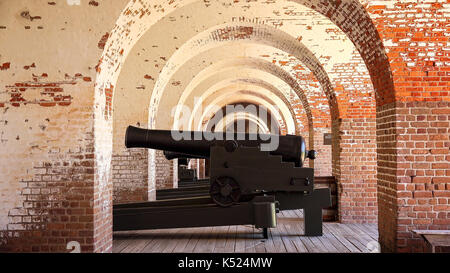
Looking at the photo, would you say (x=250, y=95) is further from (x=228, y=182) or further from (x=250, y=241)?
(x=228, y=182)

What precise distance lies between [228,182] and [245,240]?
103 cm

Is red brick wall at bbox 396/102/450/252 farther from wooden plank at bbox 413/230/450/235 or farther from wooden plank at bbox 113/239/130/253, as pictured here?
wooden plank at bbox 113/239/130/253

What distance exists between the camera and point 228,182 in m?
6.50

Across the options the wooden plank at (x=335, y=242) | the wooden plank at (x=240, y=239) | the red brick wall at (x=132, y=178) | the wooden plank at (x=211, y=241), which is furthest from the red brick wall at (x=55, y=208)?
the red brick wall at (x=132, y=178)

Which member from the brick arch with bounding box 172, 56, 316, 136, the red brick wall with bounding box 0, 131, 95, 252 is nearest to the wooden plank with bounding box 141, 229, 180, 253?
the red brick wall with bounding box 0, 131, 95, 252

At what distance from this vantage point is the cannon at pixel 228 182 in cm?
648

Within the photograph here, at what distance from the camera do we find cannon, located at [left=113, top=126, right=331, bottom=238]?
6.48 metres

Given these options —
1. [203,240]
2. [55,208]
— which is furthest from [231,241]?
[55,208]

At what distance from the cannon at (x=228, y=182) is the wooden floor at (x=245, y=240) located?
0.32m

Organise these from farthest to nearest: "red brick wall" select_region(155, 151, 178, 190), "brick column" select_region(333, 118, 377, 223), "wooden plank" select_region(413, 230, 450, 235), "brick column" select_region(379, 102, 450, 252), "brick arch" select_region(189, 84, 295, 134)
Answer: "brick arch" select_region(189, 84, 295, 134) < "red brick wall" select_region(155, 151, 178, 190) < "brick column" select_region(333, 118, 377, 223) < "brick column" select_region(379, 102, 450, 252) < "wooden plank" select_region(413, 230, 450, 235)

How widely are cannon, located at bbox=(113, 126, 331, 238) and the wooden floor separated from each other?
0.32 m

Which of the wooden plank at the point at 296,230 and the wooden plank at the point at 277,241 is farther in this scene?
the wooden plank at the point at 296,230

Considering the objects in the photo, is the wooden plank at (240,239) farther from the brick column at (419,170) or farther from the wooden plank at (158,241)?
the brick column at (419,170)
